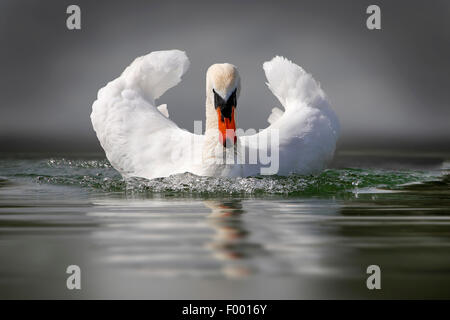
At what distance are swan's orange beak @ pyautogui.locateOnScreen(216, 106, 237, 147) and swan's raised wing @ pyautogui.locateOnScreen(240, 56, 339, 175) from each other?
41cm

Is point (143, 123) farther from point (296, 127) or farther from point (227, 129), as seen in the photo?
point (296, 127)

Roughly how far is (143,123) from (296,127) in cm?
228

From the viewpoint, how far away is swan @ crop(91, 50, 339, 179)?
10.2 meters

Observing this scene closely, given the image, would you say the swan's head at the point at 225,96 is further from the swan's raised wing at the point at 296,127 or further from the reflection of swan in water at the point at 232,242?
the reflection of swan in water at the point at 232,242

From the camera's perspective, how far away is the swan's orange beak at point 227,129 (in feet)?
32.6

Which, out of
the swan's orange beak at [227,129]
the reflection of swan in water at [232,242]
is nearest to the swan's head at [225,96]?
the swan's orange beak at [227,129]

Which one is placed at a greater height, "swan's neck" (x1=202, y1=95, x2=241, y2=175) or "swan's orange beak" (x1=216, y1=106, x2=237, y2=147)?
"swan's orange beak" (x1=216, y1=106, x2=237, y2=147)

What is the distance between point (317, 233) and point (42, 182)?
5.72 metres

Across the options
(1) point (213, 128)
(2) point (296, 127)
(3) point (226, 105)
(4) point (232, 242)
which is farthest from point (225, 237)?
(2) point (296, 127)

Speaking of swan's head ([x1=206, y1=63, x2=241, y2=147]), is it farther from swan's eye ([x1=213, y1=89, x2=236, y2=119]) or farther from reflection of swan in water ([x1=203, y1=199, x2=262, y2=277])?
reflection of swan in water ([x1=203, y1=199, x2=262, y2=277])

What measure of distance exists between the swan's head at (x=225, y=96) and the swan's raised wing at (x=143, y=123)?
26.4 inches

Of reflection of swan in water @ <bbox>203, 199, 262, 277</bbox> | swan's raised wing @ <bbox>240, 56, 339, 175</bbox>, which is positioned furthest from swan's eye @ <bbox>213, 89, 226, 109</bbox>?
reflection of swan in water @ <bbox>203, 199, 262, 277</bbox>

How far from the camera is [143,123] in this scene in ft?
37.7
